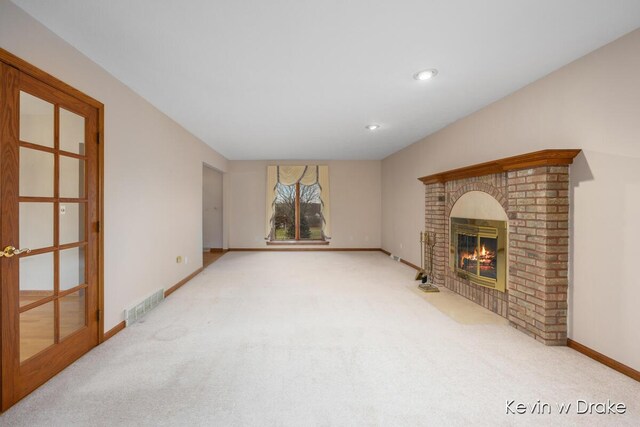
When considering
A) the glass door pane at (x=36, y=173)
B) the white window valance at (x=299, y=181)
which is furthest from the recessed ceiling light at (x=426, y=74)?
the white window valance at (x=299, y=181)

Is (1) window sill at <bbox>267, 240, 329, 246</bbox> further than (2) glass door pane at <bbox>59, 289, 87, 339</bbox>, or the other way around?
(1) window sill at <bbox>267, 240, 329, 246</bbox>

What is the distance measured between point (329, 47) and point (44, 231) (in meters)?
2.52

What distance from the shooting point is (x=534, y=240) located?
268cm

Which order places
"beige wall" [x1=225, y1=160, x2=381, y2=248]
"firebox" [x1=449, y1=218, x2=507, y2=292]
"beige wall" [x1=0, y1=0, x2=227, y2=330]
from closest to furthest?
"beige wall" [x1=0, y1=0, x2=227, y2=330] → "firebox" [x1=449, y1=218, x2=507, y2=292] → "beige wall" [x1=225, y1=160, x2=381, y2=248]

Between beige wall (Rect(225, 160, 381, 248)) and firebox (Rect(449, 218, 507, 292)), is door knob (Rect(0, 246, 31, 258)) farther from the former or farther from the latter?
beige wall (Rect(225, 160, 381, 248))

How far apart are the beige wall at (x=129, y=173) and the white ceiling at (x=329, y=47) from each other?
0.48 feet

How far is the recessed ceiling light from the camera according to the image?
2.65 m

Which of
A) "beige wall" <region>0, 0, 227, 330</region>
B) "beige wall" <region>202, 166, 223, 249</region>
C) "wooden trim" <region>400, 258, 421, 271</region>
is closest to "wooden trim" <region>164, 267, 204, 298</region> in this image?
"beige wall" <region>0, 0, 227, 330</region>

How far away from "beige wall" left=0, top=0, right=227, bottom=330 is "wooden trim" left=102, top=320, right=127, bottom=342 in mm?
45

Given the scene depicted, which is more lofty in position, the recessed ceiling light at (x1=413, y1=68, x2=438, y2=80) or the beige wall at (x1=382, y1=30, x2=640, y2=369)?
the recessed ceiling light at (x1=413, y1=68, x2=438, y2=80)

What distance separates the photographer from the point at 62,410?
1.72m

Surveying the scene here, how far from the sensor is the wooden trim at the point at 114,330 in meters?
2.62

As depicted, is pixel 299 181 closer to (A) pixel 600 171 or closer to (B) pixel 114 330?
(B) pixel 114 330

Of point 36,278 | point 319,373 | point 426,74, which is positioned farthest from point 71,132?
point 426,74
